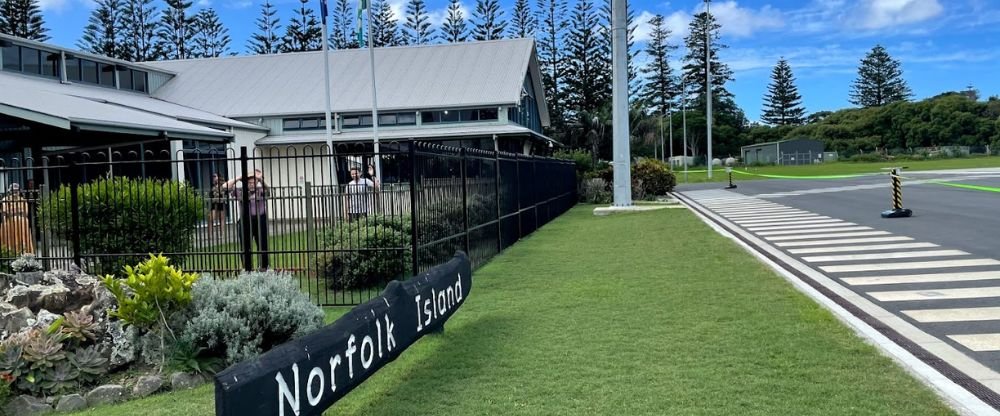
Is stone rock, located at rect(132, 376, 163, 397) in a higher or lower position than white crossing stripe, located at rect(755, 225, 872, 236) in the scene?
lower

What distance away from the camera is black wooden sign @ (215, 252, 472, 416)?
11.2 feet

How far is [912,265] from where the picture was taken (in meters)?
10.1

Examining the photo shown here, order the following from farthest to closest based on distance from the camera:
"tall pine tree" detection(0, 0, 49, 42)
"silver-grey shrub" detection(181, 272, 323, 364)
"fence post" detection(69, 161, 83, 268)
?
"tall pine tree" detection(0, 0, 49, 42) < "fence post" detection(69, 161, 83, 268) < "silver-grey shrub" detection(181, 272, 323, 364)

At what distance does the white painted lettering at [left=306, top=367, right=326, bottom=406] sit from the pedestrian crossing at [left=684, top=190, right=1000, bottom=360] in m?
5.02

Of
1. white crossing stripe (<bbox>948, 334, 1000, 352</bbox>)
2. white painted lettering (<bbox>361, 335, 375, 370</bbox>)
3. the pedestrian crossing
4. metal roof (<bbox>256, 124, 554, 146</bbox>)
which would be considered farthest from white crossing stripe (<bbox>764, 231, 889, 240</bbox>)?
metal roof (<bbox>256, 124, 554, 146</bbox>)

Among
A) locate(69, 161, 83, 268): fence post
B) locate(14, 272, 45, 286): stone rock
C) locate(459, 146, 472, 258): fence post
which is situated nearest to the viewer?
locate(14, 272, 45, 286): stone rock

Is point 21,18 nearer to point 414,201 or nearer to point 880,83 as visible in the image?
point 414,201

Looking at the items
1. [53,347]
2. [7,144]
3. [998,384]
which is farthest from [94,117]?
[998,384]

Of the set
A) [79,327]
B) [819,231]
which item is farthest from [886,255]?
[79,327]

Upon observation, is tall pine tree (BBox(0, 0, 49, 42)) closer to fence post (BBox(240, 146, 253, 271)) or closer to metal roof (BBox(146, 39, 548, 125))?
metal roof (BBox(146, 39, 548, 125))

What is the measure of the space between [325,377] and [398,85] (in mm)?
30671

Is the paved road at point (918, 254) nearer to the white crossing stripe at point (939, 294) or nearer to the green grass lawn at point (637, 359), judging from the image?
the white crossing stripe at point (939, 294)

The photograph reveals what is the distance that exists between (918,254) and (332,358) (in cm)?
993

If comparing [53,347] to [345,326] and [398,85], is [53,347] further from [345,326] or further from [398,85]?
[398,85]
